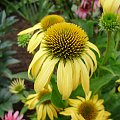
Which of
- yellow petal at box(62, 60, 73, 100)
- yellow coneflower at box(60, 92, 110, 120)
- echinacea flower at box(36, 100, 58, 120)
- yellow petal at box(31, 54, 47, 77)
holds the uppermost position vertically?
yellow petal at box(31, 54, 47, 77)

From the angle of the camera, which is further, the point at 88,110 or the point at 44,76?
the point at 88,110

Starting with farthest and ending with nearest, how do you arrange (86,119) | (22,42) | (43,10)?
(43,10) → (22,42) → (86,119)

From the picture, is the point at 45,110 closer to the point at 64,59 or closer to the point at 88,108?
the point at 88,108

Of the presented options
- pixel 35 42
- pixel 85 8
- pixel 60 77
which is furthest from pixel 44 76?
pixel 85 8

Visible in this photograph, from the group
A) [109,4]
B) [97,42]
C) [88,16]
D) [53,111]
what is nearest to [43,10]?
[88,16]

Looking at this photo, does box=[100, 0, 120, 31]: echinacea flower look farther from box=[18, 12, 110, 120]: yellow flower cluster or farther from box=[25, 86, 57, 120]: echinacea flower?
box=[25, 86, 57, 120]: echinacea flower

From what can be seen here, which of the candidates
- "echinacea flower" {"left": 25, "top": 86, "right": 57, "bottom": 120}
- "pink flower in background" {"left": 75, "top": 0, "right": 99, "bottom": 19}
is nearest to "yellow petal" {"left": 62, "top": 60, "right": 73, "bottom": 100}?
"echinacea flower" {"left": 25, "top": 86, "right": 57, "bottom": 120}

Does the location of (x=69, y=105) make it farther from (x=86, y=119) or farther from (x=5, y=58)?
(x=5, y=58)
